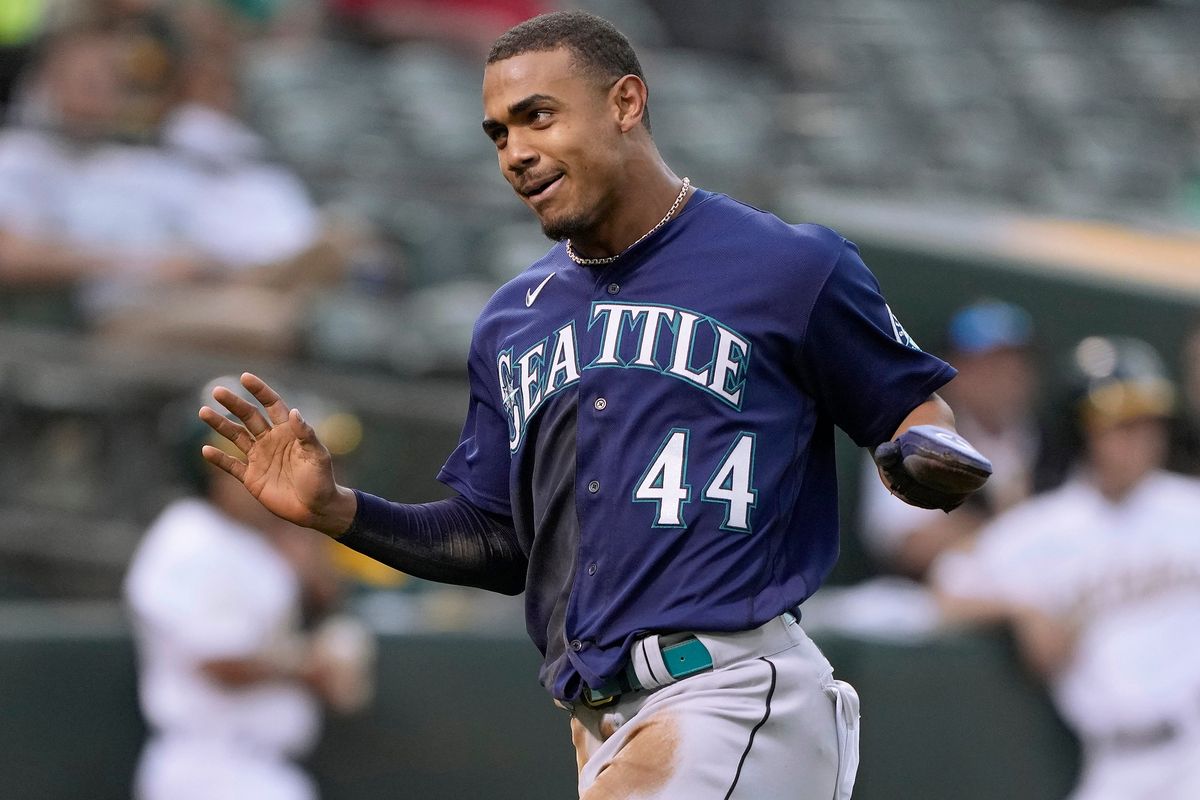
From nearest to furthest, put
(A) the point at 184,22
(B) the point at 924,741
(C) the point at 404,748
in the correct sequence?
1. (C) the point at 404,748
2. (B) the point at 924,741
3. (A) the point at 184,22

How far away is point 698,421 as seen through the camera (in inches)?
114

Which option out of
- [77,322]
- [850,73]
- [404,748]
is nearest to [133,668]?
[404,748]

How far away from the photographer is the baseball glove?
8.82ft

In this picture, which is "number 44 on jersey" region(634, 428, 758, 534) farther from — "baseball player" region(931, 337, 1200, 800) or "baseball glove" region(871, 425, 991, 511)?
"baseball player" region(931, 337, 1200, 800)

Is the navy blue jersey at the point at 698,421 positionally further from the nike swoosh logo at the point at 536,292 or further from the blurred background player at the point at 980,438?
the blurred background player at the point at 980,438

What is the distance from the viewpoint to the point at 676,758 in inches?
110

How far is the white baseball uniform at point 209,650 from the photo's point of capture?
18.2ft

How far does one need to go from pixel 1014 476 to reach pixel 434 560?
169 inches

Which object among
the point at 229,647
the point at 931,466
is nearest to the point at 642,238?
the point at 931,466

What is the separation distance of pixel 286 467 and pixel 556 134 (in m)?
0.73

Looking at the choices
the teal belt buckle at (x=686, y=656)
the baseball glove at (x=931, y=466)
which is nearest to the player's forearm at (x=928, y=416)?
the baseball glove at (x=931, y=466)

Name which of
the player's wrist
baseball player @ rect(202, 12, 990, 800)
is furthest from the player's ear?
the player's wrist

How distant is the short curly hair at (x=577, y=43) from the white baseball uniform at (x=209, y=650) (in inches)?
117

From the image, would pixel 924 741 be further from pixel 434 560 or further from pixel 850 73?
pixel 850 73
